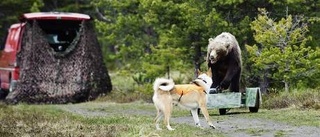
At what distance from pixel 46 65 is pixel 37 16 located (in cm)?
169

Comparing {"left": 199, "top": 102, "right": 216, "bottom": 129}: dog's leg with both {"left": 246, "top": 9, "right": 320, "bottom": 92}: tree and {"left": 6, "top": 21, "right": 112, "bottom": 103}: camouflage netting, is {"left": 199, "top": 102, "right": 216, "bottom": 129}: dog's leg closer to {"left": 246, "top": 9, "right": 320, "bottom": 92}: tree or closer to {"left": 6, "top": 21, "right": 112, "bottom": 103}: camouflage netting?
{"left": 246, "top": 9, "right": 320, "bottom": 92}: tree

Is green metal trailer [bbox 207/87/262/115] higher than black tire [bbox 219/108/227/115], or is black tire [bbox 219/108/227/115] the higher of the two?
green metal trailer [bbox 207/87/262/115]

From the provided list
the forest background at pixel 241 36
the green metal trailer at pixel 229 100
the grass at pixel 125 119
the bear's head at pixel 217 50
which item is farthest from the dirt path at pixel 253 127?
the forest background at pixel 241 36

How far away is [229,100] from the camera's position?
1689cm

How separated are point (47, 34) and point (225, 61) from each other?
414 inches

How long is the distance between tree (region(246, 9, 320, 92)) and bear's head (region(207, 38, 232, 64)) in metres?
2.62

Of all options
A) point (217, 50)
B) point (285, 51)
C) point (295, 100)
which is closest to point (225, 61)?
point (217, 50)

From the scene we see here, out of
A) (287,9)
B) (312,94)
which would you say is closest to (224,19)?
(287,9)

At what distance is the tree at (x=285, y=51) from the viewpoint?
1970 centimetres

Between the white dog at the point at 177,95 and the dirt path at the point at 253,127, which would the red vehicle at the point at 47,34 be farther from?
the white dog at the point at 177,95

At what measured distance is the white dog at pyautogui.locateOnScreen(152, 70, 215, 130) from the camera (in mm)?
12891

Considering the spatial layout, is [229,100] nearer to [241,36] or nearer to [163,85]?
[163,85]

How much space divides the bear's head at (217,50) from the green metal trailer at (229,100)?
2.46 ft

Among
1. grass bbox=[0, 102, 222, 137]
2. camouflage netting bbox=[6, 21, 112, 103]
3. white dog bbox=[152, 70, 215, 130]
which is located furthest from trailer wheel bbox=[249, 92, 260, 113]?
camouflage netting bbox=[6, 21, 112, 103]
